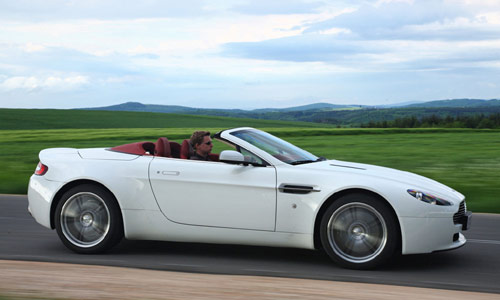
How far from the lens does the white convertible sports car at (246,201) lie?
18.8 ft

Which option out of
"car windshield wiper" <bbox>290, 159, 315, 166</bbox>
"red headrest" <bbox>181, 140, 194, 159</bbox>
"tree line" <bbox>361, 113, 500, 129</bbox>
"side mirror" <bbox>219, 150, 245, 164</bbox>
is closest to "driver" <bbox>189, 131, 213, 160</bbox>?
"red headrest" <bbox>181, 140, 194, 159</bbox>

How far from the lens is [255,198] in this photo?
597cm

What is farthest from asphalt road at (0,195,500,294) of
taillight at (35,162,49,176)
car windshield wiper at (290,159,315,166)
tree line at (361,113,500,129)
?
tree line at (361,113,500,129)

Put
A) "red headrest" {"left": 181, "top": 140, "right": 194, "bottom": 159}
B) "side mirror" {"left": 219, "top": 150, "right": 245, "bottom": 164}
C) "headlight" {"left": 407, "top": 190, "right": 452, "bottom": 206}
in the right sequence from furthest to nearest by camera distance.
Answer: "red headrest" {"left": 181, "top": 140, "right": 194, "bottom": 159}
"side mirror" {"left": 219, "top": 150, "right": 245, "bottom": 164}
"headlight" {"left": 407, "top": 190, "right": 452, "bottom": 206}

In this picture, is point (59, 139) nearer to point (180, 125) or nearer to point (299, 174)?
point (180, 125)

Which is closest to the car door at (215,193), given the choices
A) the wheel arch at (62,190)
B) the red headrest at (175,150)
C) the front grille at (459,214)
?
the red headrest at (175,150)

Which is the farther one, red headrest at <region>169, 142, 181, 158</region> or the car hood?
red headrest at <region>169, 142, 181, 158</region>

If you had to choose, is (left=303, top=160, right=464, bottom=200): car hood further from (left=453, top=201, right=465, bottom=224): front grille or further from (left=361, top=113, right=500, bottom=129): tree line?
(left=361, top=113, right=500, bottom=129): tree line

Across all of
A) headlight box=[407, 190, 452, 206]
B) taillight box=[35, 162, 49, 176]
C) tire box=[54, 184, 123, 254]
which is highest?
taillight box=[35, 162, 49, 176]

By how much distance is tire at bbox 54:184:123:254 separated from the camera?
6.41m

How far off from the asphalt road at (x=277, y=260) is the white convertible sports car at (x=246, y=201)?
212 mm

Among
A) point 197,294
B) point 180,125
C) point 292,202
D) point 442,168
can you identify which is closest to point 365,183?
point 292,202

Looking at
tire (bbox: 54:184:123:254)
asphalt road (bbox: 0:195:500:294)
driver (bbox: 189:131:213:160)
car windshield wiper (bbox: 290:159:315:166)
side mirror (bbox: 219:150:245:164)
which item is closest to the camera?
asphalt road (bbox: 0:195:500:294)

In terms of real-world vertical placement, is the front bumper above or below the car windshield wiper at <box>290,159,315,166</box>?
below
